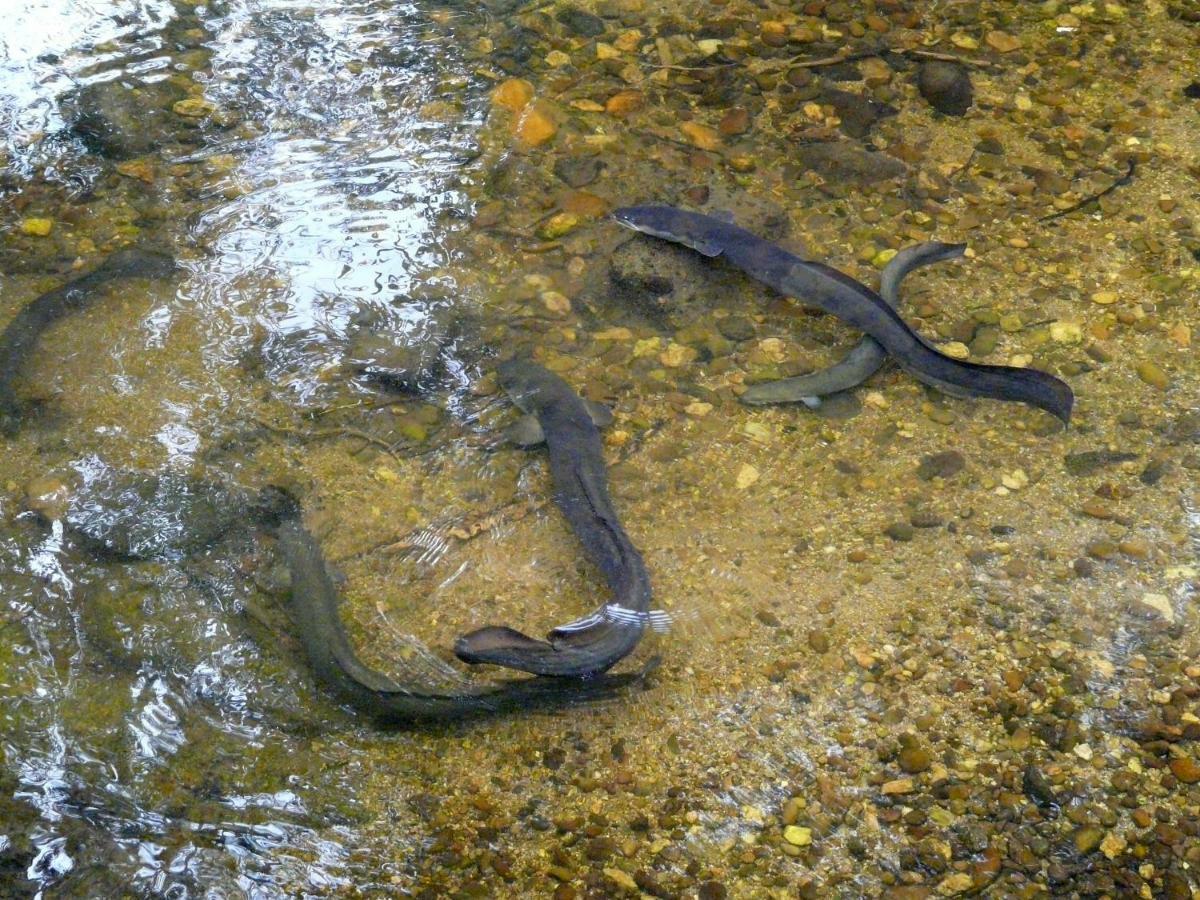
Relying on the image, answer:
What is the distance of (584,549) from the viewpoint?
3.43m

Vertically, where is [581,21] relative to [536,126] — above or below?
above

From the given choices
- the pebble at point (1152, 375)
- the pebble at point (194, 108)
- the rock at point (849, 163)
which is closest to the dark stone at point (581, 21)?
the rock at point (849, 163)

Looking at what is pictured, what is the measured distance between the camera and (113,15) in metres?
5.33

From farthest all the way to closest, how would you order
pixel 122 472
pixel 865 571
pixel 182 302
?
pixel 182 302 → pixel 122 472 → pixel 865 571

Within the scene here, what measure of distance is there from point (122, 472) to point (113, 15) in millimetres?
3008

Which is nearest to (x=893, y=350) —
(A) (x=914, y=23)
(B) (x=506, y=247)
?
(B) (x=506, y=247)

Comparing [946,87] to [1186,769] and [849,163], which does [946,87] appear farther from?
[1186,769]

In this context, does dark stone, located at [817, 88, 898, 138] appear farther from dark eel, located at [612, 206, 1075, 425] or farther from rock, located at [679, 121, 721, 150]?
dark eel, located at [612, 206, 1075, 425]

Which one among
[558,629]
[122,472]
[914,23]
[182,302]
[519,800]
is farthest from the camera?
[914,23]

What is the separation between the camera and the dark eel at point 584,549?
293 cm

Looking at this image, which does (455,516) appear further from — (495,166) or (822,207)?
(822,207)

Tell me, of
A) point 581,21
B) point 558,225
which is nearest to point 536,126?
point 558,225

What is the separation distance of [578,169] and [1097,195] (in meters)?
2.24

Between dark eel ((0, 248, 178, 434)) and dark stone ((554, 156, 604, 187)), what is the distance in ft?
5.49
